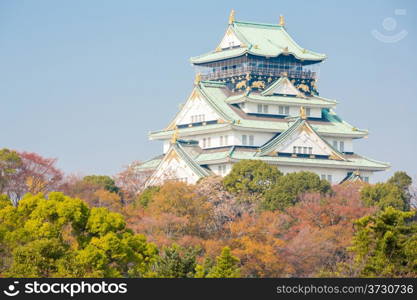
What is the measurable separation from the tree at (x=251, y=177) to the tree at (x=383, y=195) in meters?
6.68

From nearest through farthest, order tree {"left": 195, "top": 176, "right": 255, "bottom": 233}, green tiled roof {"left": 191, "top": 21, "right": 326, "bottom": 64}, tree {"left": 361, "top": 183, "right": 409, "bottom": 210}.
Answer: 1. tree {"left": 195, "top": 176, "right": 255, "bottom": 233}
2. tree {"left": 361, "top": 183, "right": 409, "bottom": 210}
3. green tiled roof {"left": 191, "top": 21, "right": 326, "bottom": 64}

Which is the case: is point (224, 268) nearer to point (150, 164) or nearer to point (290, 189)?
point (290, 189)

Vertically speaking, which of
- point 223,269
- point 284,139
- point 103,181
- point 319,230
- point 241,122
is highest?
point 241,122

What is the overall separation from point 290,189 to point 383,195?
6.60 metres

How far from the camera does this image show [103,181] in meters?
110

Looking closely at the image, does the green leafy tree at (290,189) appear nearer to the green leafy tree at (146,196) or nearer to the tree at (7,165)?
the green leafy tree at (146,196)

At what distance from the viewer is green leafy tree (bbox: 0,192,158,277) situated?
71125 millimetres

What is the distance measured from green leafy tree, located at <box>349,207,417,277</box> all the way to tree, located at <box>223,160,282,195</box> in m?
30.3

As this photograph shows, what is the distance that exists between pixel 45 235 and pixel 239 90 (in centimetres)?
5038

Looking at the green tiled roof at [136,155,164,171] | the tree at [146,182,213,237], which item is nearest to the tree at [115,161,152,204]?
the green tiled roof at [136,155,164,171]

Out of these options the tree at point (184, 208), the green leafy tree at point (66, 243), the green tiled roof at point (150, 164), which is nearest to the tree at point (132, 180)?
the green tiled roof at point (150, 164)

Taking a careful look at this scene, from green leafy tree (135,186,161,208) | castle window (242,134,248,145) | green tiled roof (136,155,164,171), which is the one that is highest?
castle window (242,134,248,145)

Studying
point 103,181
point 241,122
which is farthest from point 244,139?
point 103,181

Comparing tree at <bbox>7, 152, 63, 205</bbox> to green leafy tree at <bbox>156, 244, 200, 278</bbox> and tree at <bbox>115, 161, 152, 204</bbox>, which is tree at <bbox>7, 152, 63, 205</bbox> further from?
green leafy tree at <bbox>156, 244, 200, 278</bbox>
